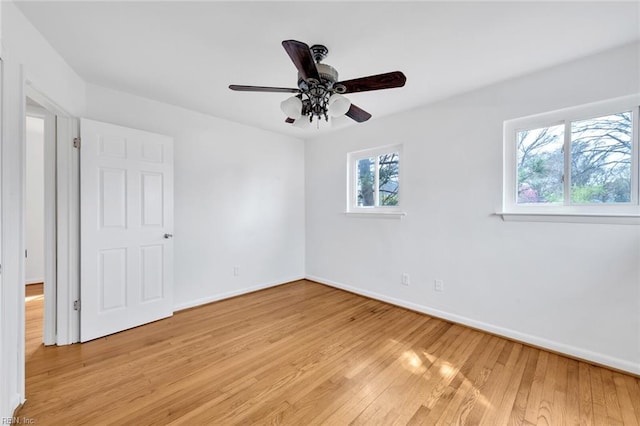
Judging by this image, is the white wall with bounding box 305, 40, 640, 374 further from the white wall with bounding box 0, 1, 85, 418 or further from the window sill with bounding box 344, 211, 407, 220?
the white wall with bounding box 0, 1, 85, 418

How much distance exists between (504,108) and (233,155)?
10.1 ft

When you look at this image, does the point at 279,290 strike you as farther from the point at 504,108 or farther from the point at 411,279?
the point at 504,108

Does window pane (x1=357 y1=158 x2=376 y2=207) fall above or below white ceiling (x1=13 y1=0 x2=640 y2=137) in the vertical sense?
below

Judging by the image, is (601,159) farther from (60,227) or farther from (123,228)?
(60,227)

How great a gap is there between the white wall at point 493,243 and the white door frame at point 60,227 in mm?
2984

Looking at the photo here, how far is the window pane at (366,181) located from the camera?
3.61 m

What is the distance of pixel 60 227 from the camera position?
224cm

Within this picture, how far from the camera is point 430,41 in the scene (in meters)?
1.82

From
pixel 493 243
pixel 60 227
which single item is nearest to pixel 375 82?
pixel 493 243

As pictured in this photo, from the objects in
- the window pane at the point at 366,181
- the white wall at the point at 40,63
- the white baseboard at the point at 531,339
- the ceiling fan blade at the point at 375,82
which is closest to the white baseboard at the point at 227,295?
the white baseboard at the point at 531,339

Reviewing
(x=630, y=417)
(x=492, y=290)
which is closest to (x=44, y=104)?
(x=492, y=290)

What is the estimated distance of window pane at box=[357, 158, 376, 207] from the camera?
361cm

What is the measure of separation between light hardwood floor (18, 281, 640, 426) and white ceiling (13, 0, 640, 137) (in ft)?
7.77

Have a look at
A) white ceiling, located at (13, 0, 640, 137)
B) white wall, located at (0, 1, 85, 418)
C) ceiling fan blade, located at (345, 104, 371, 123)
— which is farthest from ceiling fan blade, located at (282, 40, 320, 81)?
white wall, located at (0, 1, 85, 418)
